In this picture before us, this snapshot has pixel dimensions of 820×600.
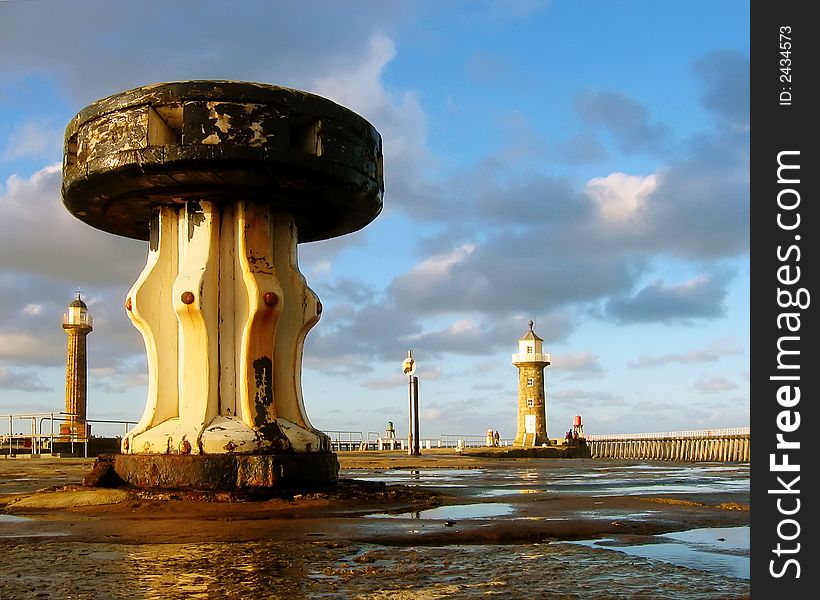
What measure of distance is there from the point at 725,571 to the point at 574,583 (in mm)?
638

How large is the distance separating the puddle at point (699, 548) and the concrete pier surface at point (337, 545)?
95mm

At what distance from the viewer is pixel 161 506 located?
5.96 metres

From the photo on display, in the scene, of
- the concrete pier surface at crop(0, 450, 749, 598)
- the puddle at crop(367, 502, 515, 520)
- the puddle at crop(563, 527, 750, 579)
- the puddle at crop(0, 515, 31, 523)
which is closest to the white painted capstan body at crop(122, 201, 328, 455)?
the concrete pier surface at crop(0, 450, 749, 598)

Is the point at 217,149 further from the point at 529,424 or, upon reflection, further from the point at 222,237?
the point at 529,424

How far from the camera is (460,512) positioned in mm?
5727

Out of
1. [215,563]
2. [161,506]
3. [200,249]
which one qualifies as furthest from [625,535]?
[200,249]

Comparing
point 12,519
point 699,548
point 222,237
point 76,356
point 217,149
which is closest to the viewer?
point 699,548

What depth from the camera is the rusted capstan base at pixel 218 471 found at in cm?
664

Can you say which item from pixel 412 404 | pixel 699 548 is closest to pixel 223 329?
pixel 699 548

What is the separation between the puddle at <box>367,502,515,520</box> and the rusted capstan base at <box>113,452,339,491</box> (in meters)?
1.32

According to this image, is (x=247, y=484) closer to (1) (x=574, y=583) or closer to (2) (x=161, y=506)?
(2) (x=161, y=506)

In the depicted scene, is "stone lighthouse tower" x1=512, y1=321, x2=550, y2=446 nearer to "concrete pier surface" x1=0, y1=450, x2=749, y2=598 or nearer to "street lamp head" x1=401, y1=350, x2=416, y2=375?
"street lamp head" x1=401, y1=350, x2=416, y2=375

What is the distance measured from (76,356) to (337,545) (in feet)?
167

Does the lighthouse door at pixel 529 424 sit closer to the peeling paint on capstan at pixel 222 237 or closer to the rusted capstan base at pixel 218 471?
the peeling paint on capstan at pixel 222 237
